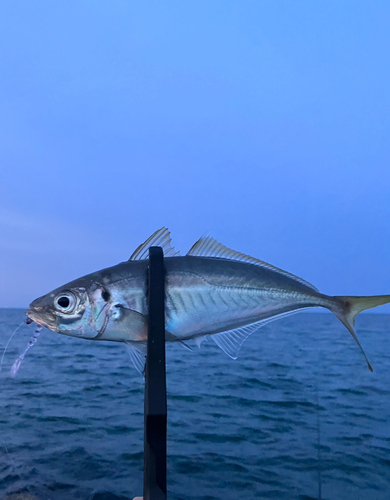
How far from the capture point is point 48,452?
891 centimetres

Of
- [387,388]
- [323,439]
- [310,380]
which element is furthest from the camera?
[310,380]

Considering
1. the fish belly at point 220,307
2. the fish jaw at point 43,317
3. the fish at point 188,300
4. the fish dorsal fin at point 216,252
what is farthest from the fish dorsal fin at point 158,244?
the fish jaw at point 43,317

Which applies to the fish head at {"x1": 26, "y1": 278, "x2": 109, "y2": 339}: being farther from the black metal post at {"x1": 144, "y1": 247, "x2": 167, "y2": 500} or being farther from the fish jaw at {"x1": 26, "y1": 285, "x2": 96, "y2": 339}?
the black metal post at {"x1": 144, "y1": 247, "x2": 167, "y2": 500}

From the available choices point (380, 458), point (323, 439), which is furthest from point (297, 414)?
point (380, 458)

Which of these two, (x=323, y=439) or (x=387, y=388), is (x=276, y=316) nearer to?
(x=323, y=439)

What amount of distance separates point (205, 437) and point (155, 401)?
8889mm

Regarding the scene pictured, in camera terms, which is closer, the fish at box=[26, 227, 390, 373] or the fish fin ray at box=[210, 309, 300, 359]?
the fish at box=[26, 227, 390, 373]

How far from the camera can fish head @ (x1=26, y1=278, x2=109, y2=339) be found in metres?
2.14

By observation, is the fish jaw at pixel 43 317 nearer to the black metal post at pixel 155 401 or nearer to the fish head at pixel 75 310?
the fish head at pixel 75 310

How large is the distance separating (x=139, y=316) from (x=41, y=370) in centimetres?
1935

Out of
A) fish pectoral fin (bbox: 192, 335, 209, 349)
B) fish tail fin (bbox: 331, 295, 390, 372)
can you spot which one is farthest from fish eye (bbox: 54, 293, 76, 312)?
fish tail fin (bbox: 331, 295, 390, 372)

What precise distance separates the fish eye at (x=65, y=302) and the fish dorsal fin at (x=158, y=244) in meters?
0.43

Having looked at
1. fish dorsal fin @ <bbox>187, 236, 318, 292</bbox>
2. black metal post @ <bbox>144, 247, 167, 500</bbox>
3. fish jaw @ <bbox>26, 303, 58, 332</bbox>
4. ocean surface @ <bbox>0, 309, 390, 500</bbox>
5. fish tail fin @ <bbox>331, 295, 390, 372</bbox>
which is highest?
fish dorsal fin @ <bbox>187, 236, 318, 292</bbox>

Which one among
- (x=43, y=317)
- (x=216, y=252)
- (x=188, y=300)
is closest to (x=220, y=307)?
(x=188, y=300)
